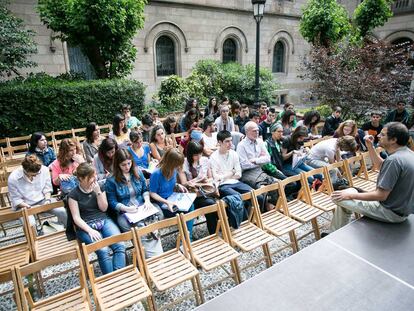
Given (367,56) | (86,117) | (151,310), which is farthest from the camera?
(367,56)

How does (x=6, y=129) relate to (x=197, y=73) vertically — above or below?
below

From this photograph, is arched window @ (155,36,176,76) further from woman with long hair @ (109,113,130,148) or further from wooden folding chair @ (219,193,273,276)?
wooden folding chair @ (219,193,273,276)

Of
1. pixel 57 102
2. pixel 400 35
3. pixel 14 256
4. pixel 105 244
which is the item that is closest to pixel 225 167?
pixel 105 244

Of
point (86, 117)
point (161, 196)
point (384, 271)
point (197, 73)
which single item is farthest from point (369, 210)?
point (197, 73)

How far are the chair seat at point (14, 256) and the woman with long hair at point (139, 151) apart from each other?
228cm

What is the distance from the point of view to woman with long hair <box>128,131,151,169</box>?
17.3 ft

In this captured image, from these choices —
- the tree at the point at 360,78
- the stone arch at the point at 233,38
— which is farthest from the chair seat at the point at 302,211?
the stone arch at the point at 233,38

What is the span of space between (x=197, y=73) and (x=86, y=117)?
5.85 m

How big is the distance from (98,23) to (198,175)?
7.04 metres

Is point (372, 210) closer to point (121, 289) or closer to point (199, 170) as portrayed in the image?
point (199, 170)

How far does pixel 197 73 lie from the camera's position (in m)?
13.3

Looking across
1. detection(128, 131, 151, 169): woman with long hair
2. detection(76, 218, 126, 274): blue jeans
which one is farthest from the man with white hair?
detection(76, 218, 126, 274): blue jeans

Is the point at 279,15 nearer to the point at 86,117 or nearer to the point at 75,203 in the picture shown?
the point at 86,117

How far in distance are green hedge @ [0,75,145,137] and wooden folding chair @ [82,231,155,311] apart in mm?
7153
